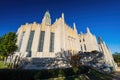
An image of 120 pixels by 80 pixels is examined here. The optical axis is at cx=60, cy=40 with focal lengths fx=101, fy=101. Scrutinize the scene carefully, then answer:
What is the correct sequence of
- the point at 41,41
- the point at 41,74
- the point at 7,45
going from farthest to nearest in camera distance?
the point at 41,41 → the point at 7,45 → the point at 41,74

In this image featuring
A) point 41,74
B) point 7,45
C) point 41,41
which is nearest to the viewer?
point 41,74

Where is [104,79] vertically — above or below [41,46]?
below

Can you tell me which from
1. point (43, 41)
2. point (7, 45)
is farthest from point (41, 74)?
point (43, 41)

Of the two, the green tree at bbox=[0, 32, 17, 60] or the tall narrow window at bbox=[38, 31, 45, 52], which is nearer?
the green tree at bbox=[0, 32, 17, 60]

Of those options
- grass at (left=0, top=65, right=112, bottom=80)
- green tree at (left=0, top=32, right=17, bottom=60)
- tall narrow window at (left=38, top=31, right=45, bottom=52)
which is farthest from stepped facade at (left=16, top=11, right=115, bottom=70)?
grass at (left=0, top=65, right=112, bottom=80)

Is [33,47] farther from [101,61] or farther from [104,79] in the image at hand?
[104,79]

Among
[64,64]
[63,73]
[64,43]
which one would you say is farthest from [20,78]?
[64,43]

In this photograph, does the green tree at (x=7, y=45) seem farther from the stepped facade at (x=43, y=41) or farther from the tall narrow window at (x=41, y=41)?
the tall narrow window at (x=41, y=41)

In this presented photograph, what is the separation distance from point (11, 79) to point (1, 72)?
1.17m

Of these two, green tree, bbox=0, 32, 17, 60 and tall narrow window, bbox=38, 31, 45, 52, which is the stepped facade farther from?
green tree, bbox=0, 32, 17, 60

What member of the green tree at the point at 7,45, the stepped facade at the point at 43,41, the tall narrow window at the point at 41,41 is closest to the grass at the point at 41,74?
the green tree at the point at 7,45

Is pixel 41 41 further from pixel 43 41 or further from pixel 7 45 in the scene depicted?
pixel 7 45

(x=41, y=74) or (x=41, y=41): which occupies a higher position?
(x=41, y=41)

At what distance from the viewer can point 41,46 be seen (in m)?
40.0
